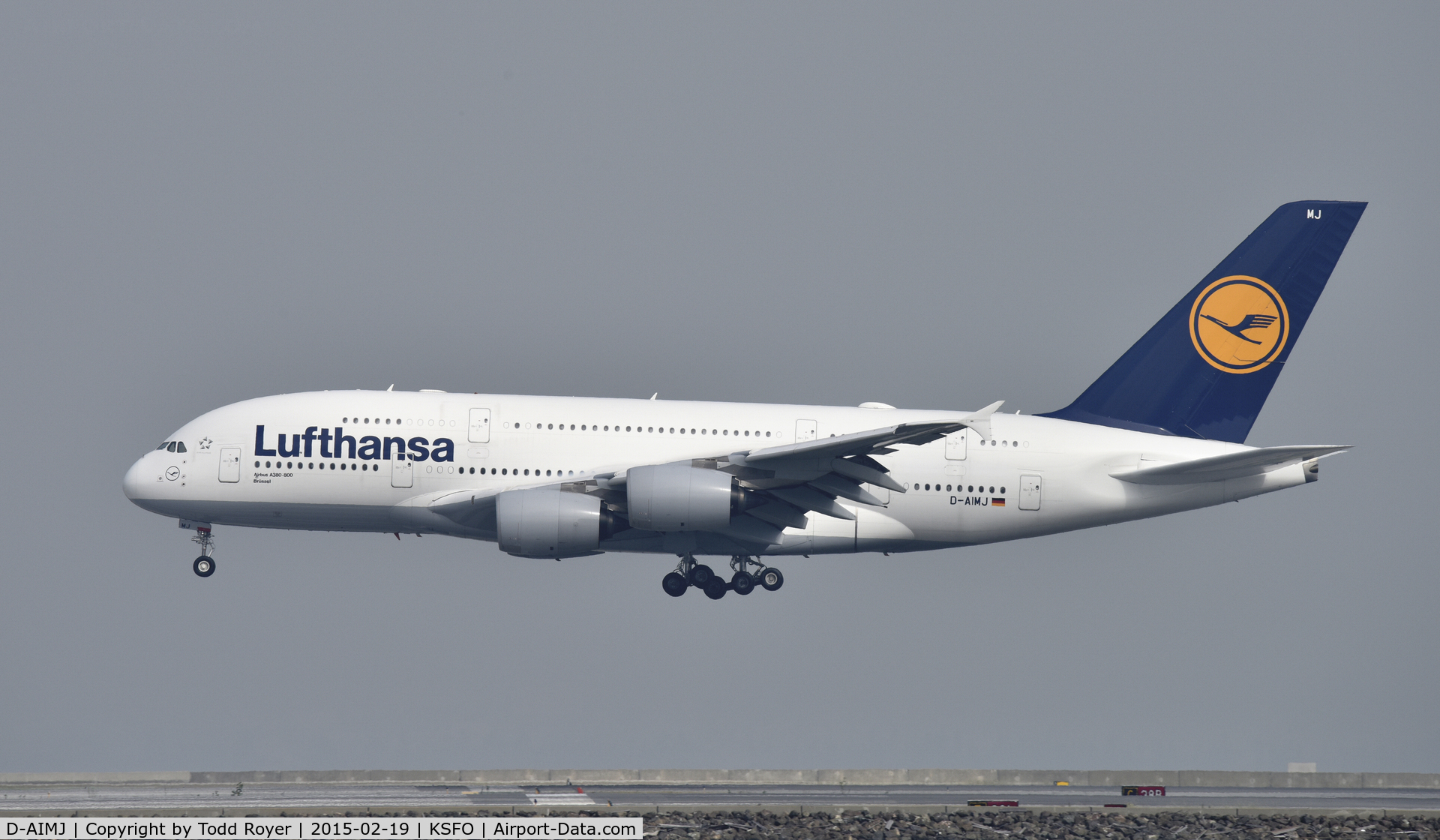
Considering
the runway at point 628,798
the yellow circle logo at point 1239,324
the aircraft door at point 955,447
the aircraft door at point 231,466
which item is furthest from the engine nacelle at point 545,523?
the yellow circle logo at point 1239,324

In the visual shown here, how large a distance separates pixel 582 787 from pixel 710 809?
4.75m

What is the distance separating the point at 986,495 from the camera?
46031 mm

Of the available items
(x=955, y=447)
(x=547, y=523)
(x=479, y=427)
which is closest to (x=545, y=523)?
(x=547, y=523)

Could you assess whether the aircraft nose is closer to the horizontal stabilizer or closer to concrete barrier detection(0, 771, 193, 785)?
concrete barrier detection(0, 771, 193, 785)

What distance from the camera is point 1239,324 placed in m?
50.4

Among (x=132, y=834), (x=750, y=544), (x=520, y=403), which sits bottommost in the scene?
(x=132, y=834)

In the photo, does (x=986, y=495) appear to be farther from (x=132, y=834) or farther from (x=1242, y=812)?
(x=132, y=834)

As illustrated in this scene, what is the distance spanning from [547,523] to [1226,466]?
57.5 feet

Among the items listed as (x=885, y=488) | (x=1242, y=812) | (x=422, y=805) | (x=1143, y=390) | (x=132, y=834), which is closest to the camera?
(x=132, y=834)

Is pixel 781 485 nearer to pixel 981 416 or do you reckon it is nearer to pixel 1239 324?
pixel 981 416

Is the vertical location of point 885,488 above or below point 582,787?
above

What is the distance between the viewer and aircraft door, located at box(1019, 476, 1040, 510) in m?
46.2

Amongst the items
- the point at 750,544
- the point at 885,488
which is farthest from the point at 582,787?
the point at 885,488

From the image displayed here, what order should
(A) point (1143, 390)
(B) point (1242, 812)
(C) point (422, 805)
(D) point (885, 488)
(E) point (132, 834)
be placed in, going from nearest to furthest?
(E) point (132, 834) → (C) point (422, 805) → (B) point (1242, 812) → (D) point (885, 488) → (A) point (1143, 390)
